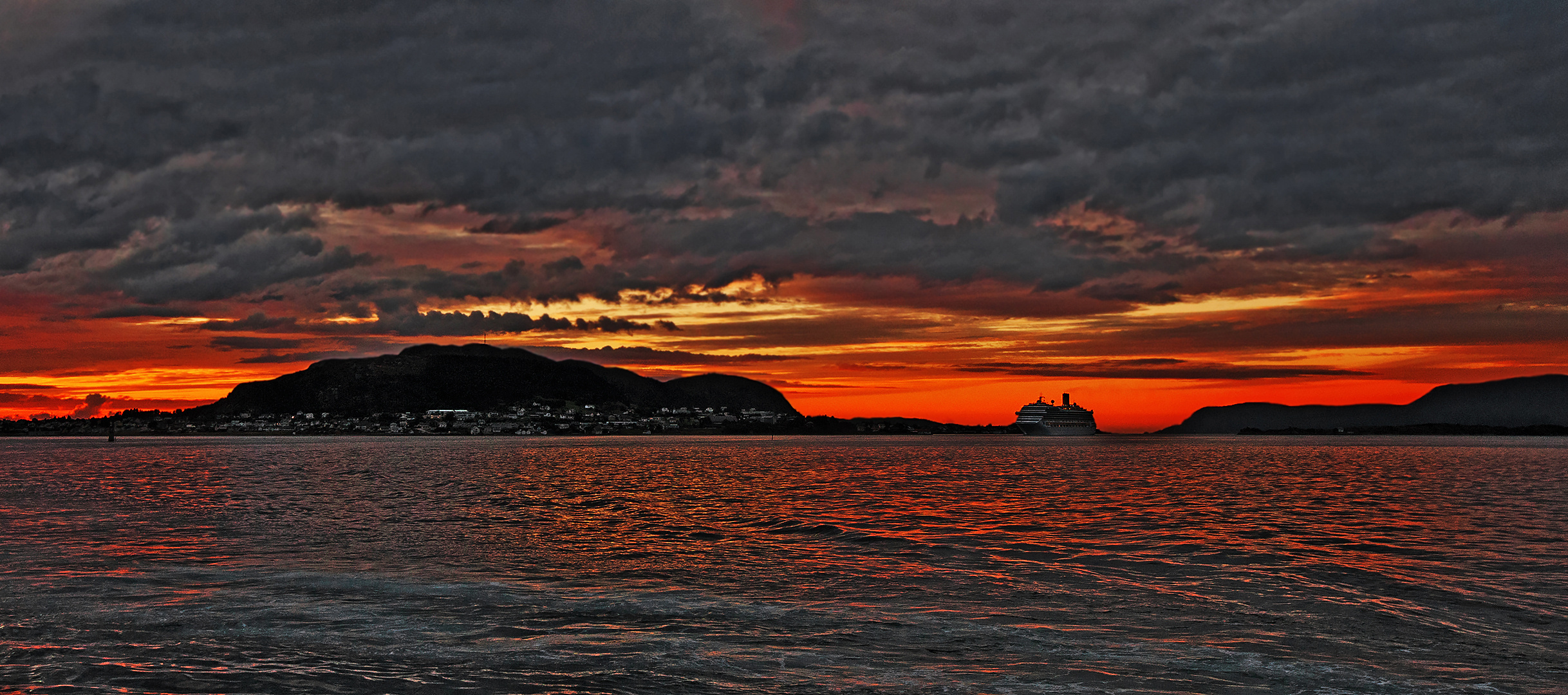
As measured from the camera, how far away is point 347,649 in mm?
16969

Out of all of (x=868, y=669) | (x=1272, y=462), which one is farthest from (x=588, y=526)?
(x=1272, y=462)

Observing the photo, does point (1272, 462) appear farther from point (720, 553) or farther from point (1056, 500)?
point (720, 553)

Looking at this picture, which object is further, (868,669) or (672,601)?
(672,601)

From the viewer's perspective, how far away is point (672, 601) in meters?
22.0

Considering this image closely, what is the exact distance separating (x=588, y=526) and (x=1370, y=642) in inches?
1124

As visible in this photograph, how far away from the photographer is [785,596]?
74.5 feet

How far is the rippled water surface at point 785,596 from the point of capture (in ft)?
50.7

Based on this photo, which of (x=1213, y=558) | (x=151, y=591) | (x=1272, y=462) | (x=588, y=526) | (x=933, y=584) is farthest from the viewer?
(x=1272, y=462)

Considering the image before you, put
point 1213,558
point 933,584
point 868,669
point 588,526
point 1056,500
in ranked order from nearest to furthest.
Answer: point 868,669 < point 933,584 < point 1213,558 < point 588,526 < point 1056,500

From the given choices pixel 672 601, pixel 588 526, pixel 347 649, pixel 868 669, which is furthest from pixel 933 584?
pixel 588 526

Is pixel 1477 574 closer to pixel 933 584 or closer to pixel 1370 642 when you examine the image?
pixel 1370 642

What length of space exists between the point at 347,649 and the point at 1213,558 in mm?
24094

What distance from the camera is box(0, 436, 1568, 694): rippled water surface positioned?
1545cm

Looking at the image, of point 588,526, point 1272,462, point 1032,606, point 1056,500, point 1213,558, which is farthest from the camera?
point 1272,462
